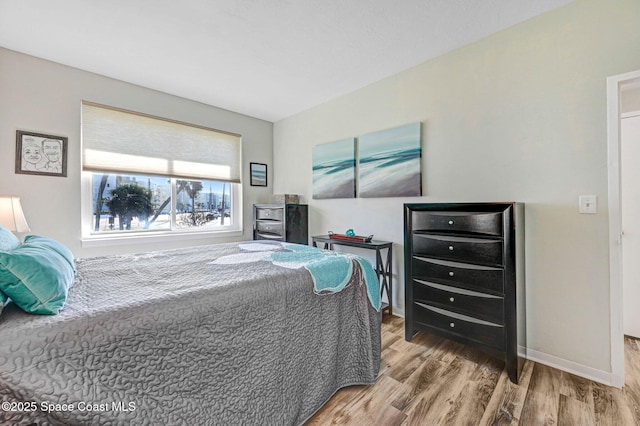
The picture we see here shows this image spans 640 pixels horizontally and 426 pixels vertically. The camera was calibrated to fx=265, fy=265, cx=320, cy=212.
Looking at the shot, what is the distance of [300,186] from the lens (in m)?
3.92

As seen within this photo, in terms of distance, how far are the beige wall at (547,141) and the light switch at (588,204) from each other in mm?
29

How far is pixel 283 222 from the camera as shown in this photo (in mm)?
3521

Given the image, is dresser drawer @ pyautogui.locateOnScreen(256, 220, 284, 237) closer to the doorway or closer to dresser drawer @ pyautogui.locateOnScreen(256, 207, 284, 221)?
dresser drawer @ pyautogui.locateOnScreen(256, 207, 284, 221)

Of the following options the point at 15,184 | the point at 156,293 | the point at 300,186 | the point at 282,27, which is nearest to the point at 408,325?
the point at 156,293

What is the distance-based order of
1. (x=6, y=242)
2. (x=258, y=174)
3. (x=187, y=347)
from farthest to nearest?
(x=258, y=174) → (x=6, y=242) → (x=187, y=347)

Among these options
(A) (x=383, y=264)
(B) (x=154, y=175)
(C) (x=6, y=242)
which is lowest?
(A) (x=383, y=264)

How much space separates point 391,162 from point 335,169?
79 centimetres

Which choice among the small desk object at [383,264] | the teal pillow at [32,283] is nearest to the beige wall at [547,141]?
the small desk object at [383,264]

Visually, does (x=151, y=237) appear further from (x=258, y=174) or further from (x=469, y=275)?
(x=469, y=275)

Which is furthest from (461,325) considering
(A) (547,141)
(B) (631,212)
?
(B) (631,212)

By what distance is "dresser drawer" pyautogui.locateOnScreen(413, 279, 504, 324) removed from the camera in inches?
72.7

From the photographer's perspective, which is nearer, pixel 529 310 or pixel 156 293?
pixel 156 293

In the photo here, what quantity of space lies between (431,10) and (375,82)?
1.10 m

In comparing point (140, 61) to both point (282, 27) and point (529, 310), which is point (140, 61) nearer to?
point (282, 27)
